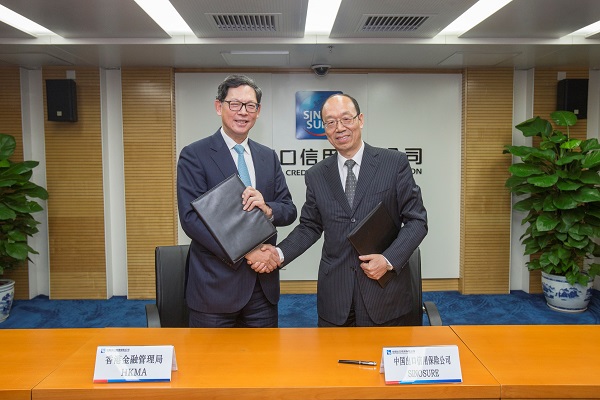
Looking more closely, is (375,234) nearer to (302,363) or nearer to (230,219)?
(230,219)

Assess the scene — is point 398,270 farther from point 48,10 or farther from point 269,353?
point 48,10

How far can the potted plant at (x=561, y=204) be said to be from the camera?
5.12m

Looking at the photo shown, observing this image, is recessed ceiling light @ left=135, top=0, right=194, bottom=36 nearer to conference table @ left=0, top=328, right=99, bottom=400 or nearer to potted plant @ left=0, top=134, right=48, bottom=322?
potted plant @ left=0, top=134, right=48, bottom=322

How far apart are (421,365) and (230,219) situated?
1.07m

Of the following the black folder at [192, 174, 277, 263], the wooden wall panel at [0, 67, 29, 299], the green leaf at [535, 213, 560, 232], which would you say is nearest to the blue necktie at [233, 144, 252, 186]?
the black folder at [192, 174, 277, 263]

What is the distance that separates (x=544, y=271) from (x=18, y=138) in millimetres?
6407

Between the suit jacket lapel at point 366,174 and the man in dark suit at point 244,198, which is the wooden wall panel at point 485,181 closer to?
the suit jacket lapel at point 366,174

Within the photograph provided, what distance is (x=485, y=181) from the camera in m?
6.16

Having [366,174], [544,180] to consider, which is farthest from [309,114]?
[366,174]

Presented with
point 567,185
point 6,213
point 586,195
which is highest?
point 567,185

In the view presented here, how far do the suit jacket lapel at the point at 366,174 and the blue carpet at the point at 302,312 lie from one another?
3.06 metres

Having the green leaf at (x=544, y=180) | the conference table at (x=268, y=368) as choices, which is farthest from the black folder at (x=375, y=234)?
the green leaf at (x=544, y=180)

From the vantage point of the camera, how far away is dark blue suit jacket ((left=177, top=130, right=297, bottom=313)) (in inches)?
92.1

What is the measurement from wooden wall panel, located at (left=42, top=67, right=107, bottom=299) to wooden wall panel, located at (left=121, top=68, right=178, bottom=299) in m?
0.34
